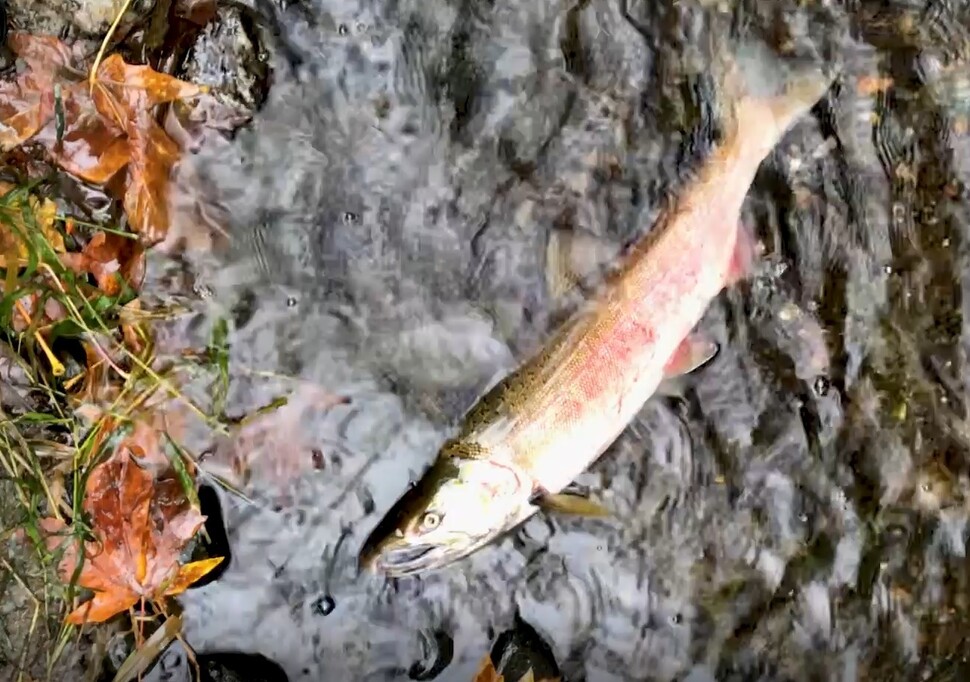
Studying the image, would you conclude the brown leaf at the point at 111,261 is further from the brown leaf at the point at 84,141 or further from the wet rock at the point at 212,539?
the wet rock at the point at 212,539

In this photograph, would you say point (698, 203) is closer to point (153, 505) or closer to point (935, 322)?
point (935, 322)

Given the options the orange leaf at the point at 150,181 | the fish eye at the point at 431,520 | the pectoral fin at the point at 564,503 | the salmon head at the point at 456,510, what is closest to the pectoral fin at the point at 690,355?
the pectoral fin at the point at 564,503

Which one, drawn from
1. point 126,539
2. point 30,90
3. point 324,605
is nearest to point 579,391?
point 324,605

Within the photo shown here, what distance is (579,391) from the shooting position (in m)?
2.17

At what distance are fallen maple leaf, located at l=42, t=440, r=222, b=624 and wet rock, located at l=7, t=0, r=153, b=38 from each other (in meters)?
1.11

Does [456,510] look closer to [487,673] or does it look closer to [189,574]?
[487,673]

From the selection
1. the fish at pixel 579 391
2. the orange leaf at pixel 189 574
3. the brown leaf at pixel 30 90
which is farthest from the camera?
the orange leaf at pixel 189 574

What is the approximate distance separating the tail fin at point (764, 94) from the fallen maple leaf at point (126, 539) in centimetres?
176

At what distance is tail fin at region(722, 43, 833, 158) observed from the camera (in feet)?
7.61

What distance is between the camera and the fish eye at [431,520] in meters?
2.18

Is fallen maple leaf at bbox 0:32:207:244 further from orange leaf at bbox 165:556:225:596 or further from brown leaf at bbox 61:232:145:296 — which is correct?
orange leaf at bbox 165:556:225:596

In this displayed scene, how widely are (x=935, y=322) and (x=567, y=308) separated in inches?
40.0

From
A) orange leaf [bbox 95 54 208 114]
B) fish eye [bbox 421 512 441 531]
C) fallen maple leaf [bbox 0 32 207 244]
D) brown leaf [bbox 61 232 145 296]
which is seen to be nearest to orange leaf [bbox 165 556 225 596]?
fish eye [bbox 421 512 441 531]

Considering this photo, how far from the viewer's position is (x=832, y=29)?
244 centimetres
